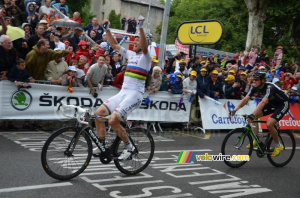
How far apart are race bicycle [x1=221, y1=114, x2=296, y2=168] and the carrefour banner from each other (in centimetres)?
446

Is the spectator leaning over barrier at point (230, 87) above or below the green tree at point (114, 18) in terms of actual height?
below

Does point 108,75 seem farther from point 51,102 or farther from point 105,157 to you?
point 105,157

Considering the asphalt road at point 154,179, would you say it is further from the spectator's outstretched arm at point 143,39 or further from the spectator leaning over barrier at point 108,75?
the spectator leaning over barrier at point 108,75

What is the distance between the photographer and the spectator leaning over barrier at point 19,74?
959cm

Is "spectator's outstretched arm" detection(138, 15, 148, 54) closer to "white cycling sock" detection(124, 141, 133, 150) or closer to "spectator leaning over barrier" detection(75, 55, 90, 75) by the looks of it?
"white cycling sock" detection(124, 141, 133, 150)

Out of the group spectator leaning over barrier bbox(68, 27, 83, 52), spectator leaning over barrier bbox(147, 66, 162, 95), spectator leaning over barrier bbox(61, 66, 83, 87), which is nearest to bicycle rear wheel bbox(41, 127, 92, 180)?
spectator leaning over barrier bbox(61, 66, 83, 87)

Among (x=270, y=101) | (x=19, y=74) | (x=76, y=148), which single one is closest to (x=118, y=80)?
(x=19, y=74)

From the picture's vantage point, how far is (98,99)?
11133 mm

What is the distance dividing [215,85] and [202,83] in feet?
2.55

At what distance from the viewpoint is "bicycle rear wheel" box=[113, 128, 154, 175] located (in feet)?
21.1

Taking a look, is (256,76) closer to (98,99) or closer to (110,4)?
(98,99)

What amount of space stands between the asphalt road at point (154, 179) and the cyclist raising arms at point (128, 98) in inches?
21.5

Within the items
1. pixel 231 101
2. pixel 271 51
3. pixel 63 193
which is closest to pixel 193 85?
pixel 231 101

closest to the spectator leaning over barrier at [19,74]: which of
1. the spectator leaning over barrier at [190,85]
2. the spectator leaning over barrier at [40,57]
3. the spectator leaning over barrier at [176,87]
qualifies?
the spectator leaning over barrier at [40,57]
